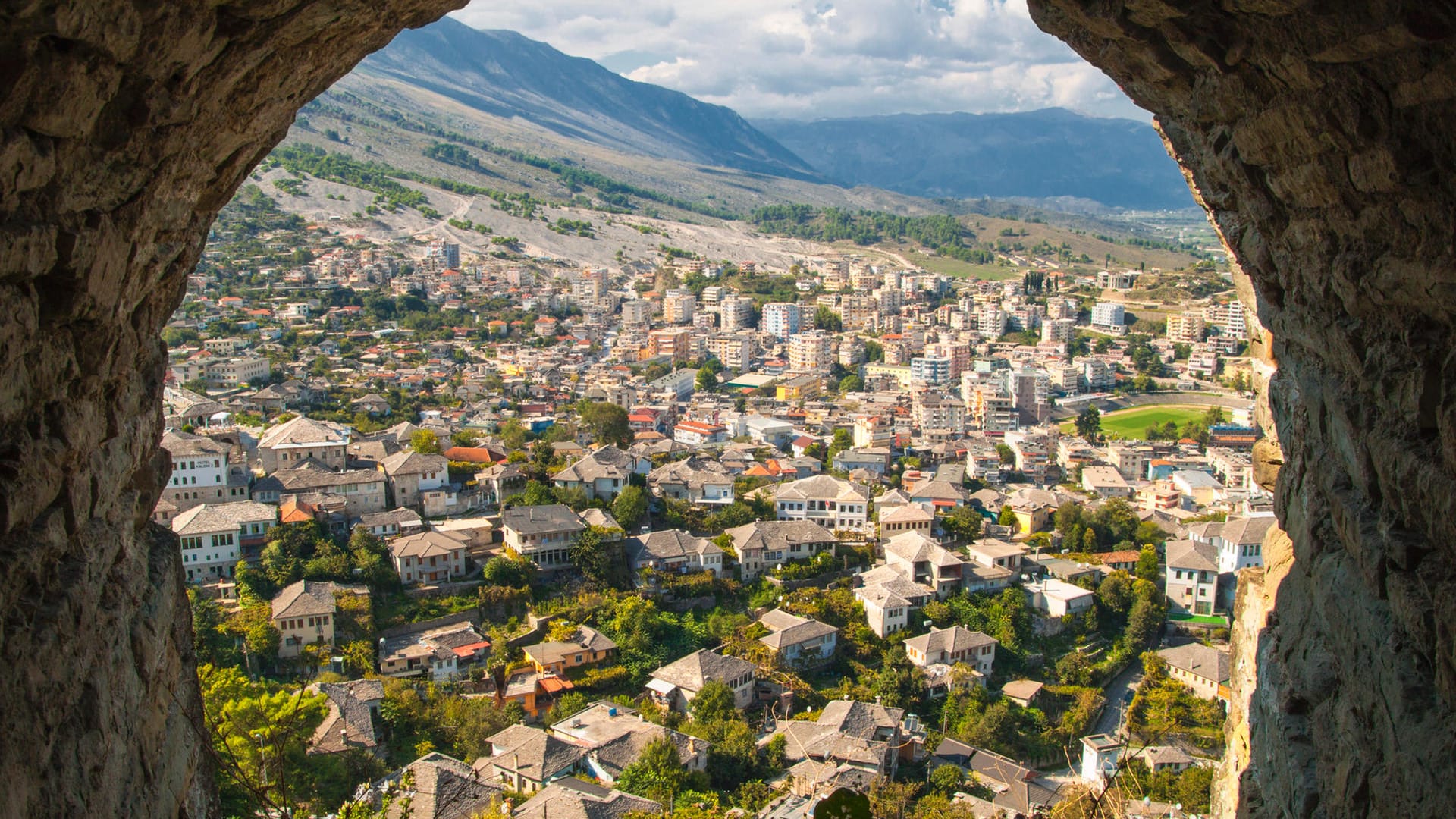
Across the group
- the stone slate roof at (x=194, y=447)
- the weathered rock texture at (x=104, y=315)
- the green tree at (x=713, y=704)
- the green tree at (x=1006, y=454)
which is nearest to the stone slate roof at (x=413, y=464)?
the stone slate roof at (x=194, y=447)

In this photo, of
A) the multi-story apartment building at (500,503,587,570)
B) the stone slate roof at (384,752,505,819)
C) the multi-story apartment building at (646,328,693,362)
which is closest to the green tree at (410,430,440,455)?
the multi-story apartment building at (500,503,587,570)

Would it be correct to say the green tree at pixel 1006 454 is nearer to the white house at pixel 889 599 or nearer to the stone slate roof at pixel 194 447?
the white house at pixel 889 599

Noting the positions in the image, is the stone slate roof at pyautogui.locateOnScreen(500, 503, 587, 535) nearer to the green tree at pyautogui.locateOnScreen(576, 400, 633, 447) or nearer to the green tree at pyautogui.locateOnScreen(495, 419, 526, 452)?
the green tree at pyautogui.locateOnScreen(495, 419, 526, 452)

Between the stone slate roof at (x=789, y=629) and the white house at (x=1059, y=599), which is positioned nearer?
the stone slate roof at (x=789, y=629)

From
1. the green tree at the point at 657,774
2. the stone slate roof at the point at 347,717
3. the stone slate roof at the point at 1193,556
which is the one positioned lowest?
the green tree at the point at 657,774

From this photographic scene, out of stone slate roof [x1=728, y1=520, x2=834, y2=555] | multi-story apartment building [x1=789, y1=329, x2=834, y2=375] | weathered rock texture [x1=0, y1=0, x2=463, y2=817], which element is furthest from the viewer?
multi-story apartment building [x1=789, y1=329, x2=834, y2=375]

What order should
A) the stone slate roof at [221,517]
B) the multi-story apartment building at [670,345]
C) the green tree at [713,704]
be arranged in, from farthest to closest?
the multi-story apartment building at [670,345] → the stone slate roof at [221,517] → the green tree at [713,704]
